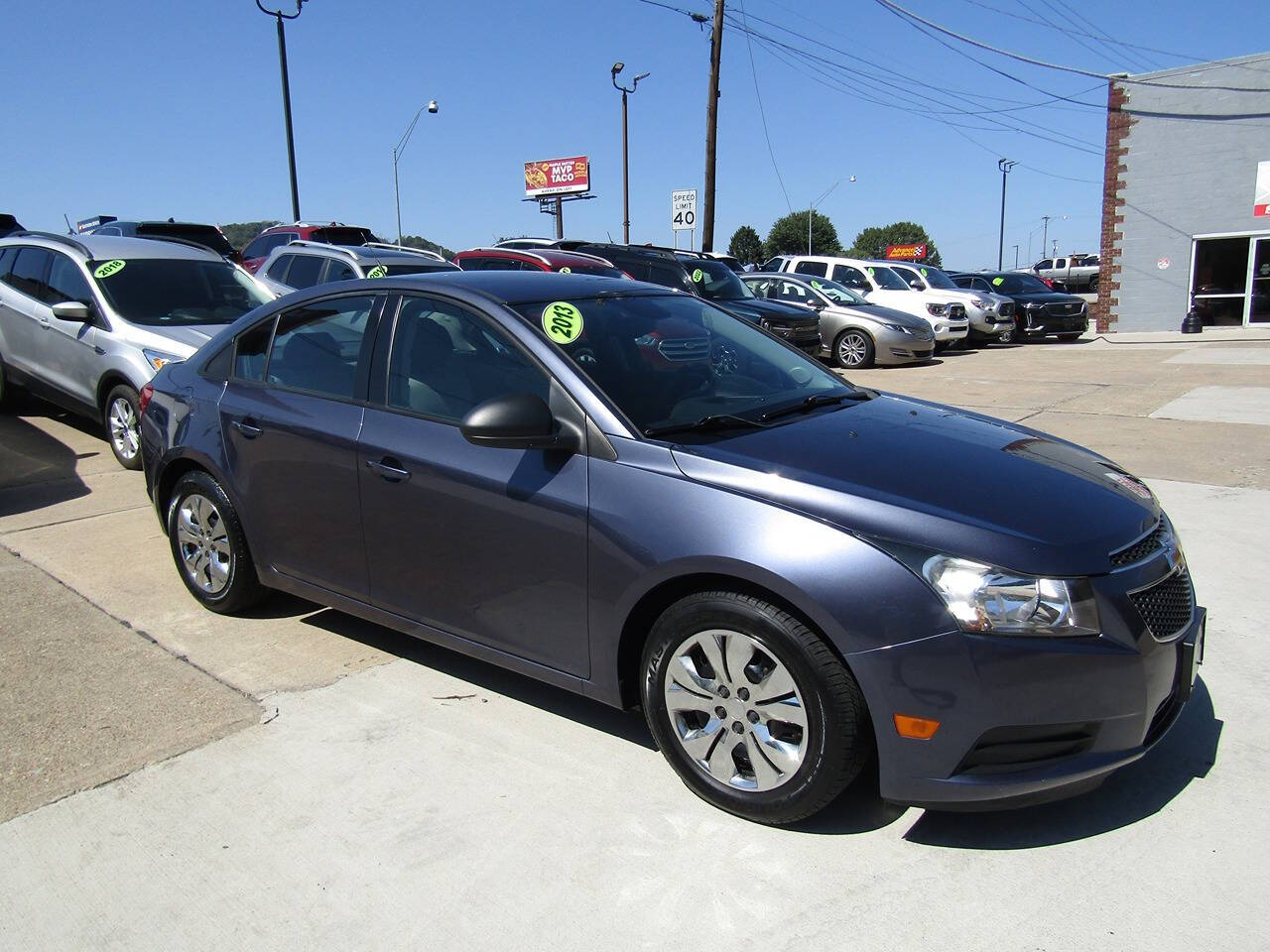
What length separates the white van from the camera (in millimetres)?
19000

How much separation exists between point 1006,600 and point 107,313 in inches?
299

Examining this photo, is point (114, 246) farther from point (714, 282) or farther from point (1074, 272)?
point (1074, 272)

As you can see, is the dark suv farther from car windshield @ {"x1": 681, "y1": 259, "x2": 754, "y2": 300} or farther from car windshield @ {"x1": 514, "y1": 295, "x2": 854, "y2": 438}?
car windshield @ {"x1": 514, "y1": 295, "x2": 854, "y2": 438}

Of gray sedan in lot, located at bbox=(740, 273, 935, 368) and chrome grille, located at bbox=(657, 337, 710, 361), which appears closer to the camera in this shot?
chrome grille, located at bbox=(657, 337, 710, 361)

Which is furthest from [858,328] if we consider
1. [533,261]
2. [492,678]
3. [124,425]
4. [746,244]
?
[746,244]

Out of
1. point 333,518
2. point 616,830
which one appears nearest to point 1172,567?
point 616,830

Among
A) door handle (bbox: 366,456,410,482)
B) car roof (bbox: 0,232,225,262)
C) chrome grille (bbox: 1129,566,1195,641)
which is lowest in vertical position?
chrome grille (bbox: 1129,566,1195,641)

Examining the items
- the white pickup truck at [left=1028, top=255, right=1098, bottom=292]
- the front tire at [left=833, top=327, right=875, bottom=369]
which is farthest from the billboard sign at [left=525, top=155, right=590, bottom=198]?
the front tire at [left=833, top=327, right=875, bottom=369]

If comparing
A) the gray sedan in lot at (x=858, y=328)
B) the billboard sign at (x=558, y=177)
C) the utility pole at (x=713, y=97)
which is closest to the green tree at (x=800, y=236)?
the billboard sign at (x=558, y=177)

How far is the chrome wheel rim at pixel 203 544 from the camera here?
465cm

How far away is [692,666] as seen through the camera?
3.04 metres

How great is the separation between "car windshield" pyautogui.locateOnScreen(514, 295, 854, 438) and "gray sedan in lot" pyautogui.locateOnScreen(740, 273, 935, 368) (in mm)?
12587

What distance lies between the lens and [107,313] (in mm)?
7938

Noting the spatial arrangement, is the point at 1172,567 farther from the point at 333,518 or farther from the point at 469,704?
the point at 333,518
